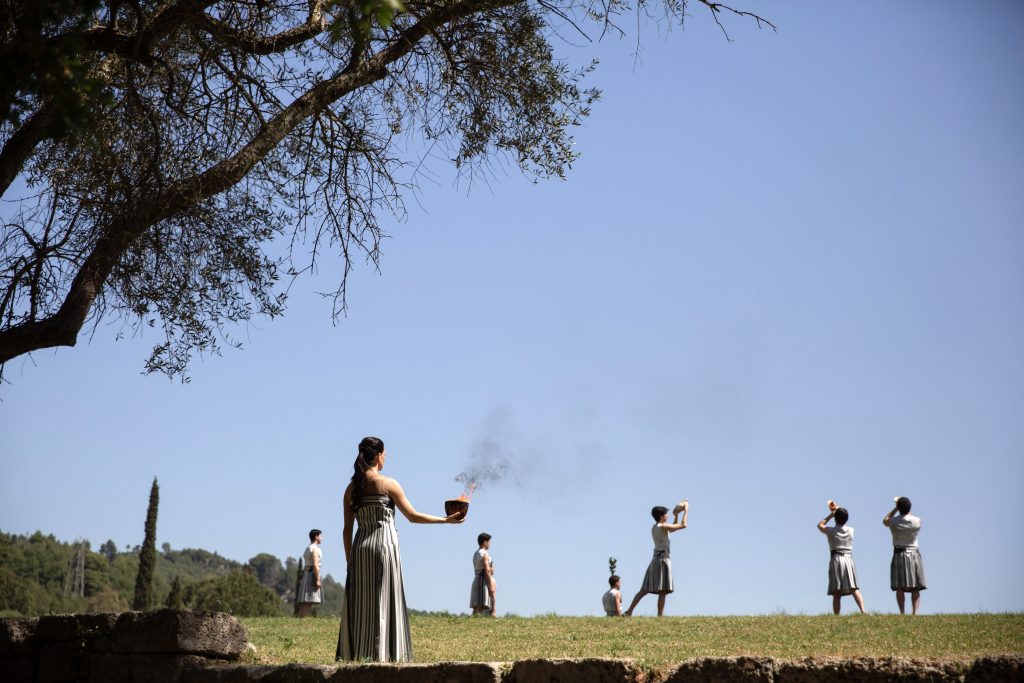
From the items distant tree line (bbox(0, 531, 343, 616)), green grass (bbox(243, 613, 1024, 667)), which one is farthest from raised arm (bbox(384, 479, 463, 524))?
distant tree line (bbox(0, 531, 343, 616))

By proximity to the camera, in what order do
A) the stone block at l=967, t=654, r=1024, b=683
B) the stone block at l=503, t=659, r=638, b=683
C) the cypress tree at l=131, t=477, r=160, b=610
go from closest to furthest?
1. the stone block at l=967, t=654, r=1024, b=683
2. the stone block at l=503, t=659, r=638, b=683
3. the cypress tree at l=131, t=477, r=160, b=610

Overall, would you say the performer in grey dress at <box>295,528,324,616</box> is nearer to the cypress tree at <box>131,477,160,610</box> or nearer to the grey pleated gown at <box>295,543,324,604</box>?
the grey pleated gown at <box>295,543,324,604</box>

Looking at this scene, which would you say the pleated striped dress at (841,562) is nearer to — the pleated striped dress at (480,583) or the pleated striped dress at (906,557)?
the pleated striped dress at (906,557)

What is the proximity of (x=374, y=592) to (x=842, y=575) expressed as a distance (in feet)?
38.8

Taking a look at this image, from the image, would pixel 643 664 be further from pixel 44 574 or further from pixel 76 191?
pixel 44 574

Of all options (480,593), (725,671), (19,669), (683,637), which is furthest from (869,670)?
(480,593)

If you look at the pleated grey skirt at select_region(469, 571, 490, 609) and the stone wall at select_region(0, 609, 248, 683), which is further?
the pleated grey skirt at select_region(469, 571, 490, 609)

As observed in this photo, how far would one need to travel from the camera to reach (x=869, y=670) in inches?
256

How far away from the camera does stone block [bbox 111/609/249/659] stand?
31.3 ft

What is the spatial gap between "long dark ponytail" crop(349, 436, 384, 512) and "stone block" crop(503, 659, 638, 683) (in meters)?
3.12

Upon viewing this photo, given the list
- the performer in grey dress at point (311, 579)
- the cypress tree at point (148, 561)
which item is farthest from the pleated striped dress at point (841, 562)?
the cypress tree at point (148, 561)

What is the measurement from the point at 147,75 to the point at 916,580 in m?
→ 15.0

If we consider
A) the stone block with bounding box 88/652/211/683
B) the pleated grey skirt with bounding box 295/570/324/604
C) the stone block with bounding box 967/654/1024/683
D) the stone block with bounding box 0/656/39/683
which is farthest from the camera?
the pleated grey skirt with bounding box 295/570/324/604

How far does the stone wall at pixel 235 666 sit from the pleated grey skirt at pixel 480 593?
1239cm
